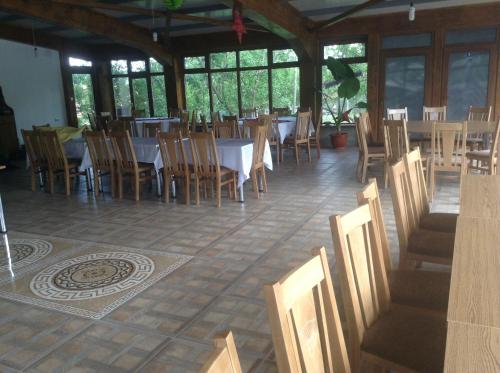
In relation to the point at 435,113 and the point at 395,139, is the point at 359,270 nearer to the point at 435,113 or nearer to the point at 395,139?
the point at 395,139

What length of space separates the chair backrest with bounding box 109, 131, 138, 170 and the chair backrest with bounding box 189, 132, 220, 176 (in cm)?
86

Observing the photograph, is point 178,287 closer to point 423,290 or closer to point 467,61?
point 423,290

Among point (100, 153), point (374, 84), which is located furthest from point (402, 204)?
point (374, 84)

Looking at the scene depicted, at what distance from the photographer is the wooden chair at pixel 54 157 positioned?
5672 mm

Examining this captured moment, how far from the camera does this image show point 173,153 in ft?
16.3

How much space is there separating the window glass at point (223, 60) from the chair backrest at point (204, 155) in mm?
Answer: 6481

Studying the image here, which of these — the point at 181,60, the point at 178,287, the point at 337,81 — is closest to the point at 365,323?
the point at 178,287

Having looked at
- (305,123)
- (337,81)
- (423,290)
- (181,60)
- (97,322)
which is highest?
(181,60)

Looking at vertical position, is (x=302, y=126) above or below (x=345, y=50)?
below

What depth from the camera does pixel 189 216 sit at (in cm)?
457

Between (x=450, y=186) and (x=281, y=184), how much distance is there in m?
2.17

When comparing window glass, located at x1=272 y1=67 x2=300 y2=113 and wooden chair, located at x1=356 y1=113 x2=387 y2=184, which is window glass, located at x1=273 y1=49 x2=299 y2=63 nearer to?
window glass, located at x1=272 y1=67 x2=300 y2=113

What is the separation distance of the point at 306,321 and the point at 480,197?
57.8 inches

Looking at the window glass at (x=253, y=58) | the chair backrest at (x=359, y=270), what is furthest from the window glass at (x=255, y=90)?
the chair backrest at (x=359, y=270)
